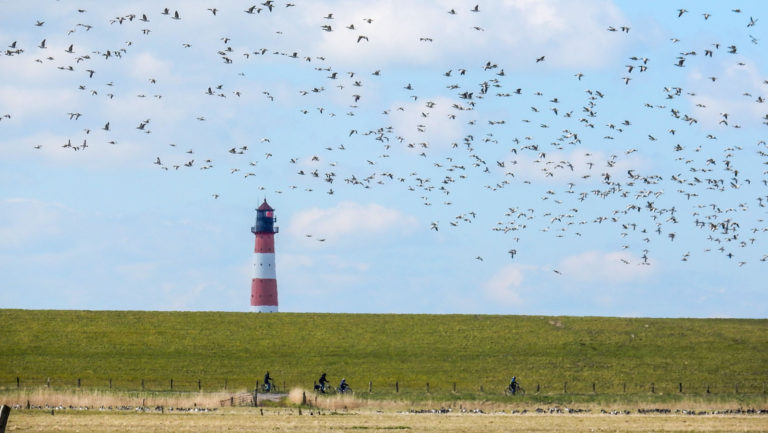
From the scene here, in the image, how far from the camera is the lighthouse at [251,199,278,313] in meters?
140

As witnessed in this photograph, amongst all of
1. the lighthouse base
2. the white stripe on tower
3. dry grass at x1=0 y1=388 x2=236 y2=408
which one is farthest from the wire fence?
the white stripe on tower

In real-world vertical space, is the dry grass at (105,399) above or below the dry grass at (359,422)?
above

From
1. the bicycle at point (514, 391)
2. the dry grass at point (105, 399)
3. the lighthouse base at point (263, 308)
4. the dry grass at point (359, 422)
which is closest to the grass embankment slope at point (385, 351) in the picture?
the bicycle at point (514, 391)

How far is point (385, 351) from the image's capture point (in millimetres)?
102500

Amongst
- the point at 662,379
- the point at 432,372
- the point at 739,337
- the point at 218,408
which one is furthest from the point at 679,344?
the point at 218,408

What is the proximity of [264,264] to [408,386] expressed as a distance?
183 feet

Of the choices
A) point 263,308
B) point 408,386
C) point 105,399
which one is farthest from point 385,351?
point 263,308

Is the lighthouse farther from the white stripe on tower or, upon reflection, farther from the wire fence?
the wire fence

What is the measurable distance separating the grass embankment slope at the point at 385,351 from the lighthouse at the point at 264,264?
20.3 metres

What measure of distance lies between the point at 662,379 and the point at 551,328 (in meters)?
20.8

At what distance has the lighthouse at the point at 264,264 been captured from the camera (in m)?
140

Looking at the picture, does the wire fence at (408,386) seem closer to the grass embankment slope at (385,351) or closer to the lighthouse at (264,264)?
the grass embankment slope at (385,351)

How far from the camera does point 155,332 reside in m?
109

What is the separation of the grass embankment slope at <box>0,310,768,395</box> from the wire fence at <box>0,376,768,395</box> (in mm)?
182
